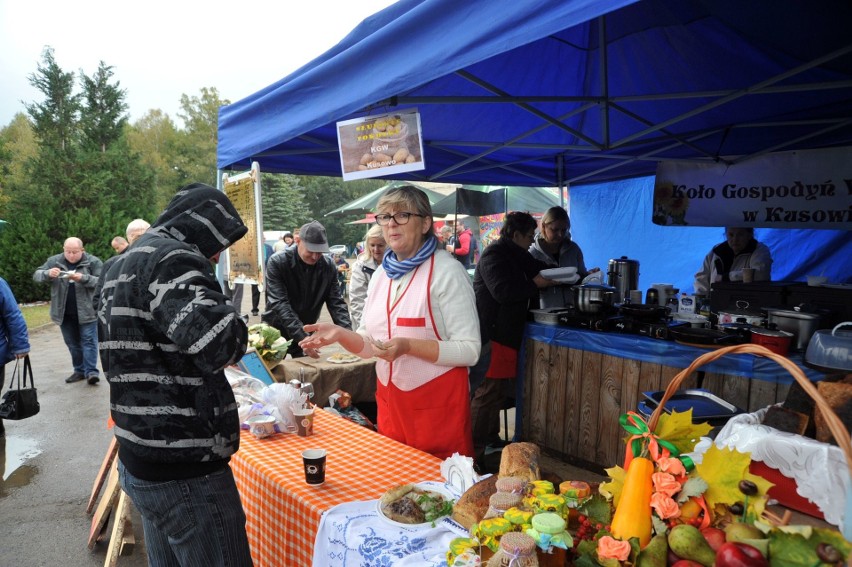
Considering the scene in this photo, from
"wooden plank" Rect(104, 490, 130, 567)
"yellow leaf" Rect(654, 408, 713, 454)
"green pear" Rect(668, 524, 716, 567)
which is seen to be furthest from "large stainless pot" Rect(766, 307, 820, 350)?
"wooden plank" Rect(104, 490, 130, 567)

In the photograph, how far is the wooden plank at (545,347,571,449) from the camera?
4.33m

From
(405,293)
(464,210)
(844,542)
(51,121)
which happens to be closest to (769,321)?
(405,293)

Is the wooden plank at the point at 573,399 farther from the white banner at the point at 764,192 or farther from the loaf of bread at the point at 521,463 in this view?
the loaf of bread at the point at 521,463

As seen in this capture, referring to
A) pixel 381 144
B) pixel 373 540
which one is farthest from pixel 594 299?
pixel 373 540

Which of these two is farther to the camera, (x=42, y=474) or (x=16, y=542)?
(x=42, y=474)

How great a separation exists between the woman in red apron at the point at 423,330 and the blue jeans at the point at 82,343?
650 centimetres

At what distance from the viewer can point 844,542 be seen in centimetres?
86

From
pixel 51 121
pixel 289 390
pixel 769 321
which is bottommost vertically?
pixel 289 390

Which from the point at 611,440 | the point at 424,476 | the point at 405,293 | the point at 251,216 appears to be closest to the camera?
the point at 424,476

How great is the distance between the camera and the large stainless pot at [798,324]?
3.16m

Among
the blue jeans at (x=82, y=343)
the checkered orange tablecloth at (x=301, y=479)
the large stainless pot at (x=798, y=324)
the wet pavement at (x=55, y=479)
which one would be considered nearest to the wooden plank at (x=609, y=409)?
the large stainless pot at (x=798, y=324)

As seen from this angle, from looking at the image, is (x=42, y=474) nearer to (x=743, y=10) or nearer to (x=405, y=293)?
(x=405, y=293)

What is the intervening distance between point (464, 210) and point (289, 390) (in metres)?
4.49

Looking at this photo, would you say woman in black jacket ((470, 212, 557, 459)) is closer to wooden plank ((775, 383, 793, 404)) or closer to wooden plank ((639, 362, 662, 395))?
wooden plank ((639, 362, 662, 395))
